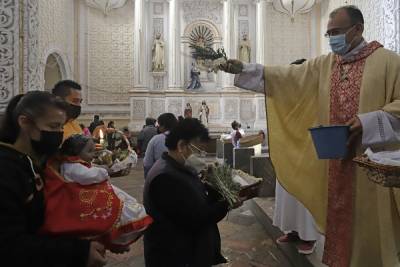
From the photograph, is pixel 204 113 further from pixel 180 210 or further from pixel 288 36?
pixel 180 210

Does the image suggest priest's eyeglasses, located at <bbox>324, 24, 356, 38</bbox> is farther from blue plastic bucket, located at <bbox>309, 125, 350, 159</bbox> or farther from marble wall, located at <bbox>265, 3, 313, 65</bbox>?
marble wall, located at <bbox>265, 3, 313, 65</bbox>

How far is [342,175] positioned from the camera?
2268 mm

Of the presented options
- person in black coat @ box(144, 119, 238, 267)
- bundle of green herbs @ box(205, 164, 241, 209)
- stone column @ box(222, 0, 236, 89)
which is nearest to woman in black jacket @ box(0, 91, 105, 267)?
person in black coat @ box(144, 119, 238, 267)

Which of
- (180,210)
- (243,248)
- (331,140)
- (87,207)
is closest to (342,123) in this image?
(331,140)

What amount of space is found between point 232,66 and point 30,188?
1.59 m

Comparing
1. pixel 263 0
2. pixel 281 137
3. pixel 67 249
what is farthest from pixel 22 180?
pixel 263 0

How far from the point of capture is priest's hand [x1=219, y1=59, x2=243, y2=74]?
2344mm

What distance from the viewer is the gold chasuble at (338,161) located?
81.4 inches

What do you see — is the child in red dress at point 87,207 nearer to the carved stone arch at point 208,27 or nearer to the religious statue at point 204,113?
the religious statue at point 204,113

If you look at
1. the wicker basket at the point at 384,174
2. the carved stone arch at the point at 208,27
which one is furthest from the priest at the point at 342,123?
the carved stone arch at the point at 208,27

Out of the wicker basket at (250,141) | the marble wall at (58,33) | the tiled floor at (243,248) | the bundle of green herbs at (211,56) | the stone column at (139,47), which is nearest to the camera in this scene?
the bundle of green herbs at (211,56)

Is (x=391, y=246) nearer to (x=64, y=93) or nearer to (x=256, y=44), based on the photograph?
(x=64, y=93)

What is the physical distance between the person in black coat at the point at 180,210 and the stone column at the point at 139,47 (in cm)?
1307

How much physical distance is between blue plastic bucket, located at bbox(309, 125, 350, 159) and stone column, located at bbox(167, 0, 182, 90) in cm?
1323
